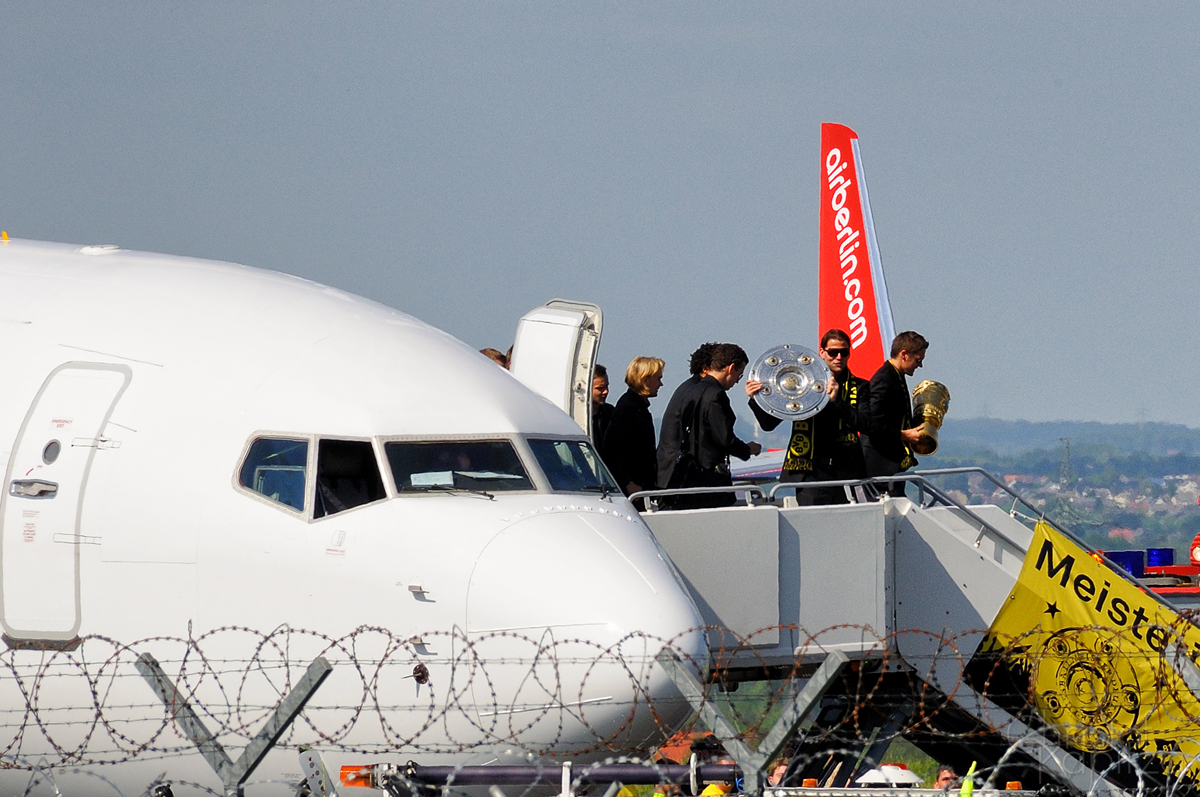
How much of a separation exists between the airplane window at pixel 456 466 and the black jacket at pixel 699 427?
3949 millimetres

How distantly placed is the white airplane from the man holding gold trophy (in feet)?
14.4

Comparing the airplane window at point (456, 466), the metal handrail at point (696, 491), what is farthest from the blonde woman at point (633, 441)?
the airplane window at point (456, 466)

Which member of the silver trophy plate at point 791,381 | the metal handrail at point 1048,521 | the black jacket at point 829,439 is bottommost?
the metal handrail at point 1048,521

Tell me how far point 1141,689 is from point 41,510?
8358mm

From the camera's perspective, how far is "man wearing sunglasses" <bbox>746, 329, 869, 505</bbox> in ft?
46.5

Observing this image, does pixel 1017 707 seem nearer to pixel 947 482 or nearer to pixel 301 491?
pixel 947 482

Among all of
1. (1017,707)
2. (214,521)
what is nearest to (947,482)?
(1017,707)

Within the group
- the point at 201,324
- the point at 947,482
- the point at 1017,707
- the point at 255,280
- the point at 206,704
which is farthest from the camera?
the point at 947,482

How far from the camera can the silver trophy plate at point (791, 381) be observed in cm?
1384

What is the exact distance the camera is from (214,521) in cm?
989

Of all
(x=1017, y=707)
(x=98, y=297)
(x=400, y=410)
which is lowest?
(x=1017, y=707)

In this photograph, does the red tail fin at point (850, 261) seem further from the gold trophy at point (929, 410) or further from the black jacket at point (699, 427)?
the black jacket at point (699, 427)

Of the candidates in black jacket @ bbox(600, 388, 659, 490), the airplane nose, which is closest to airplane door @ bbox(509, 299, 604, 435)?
black jacket @ bbox(600, 388, 659, 490)

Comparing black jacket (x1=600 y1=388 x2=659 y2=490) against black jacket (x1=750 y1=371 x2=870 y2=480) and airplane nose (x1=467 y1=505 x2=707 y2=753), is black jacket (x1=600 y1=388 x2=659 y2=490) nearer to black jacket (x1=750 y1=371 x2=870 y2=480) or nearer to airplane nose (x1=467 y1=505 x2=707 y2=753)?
black jacket (x1=750 y1=371 x2=870 y2=480)
